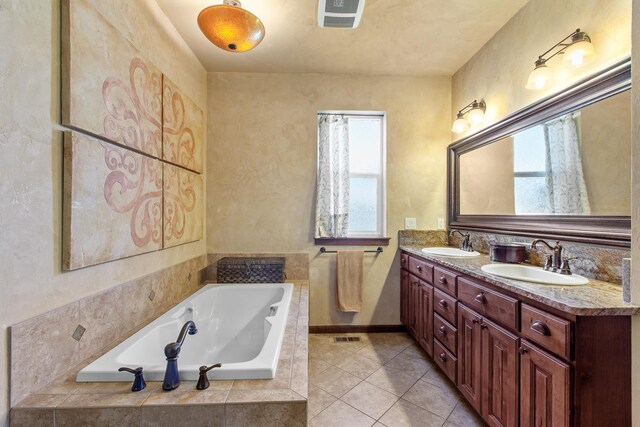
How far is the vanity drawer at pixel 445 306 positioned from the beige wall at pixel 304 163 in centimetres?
76

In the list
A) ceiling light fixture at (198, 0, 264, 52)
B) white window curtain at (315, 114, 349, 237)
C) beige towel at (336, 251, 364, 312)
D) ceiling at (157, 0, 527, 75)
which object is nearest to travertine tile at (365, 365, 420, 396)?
beige towel at (336, 251, 364, 312)

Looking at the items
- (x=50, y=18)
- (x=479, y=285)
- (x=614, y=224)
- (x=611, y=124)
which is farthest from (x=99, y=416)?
(x=611, y=124)

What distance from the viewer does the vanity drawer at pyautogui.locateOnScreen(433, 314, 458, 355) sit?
182 cm

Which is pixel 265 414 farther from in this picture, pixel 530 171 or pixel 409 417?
pixel 530 171

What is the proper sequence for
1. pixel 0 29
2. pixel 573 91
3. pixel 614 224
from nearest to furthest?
pixel 0 29 < pixel 614 224 < pixel 573 91

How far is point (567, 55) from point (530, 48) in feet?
1.51

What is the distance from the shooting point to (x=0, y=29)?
91cm

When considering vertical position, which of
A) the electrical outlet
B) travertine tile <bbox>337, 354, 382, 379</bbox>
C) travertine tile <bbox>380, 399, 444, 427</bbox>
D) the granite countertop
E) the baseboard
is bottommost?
travertine tile <bbox>380, 399, 444, 427</bbox>

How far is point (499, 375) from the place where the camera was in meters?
1.39

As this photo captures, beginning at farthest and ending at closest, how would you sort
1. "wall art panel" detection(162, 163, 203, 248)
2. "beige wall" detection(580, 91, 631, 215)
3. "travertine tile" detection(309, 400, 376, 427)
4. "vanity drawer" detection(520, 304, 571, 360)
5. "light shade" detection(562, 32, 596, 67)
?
"wall art panel" detection(162, 163, 203, 248) → "travertine tile" detection(309, 400, 376, 427) → "light shade" detection(562, 32, 596, 67) → "beige wall" detection(580, 91, 631, 215) → "vanity drawer" detection(520, 304, 571, 360)

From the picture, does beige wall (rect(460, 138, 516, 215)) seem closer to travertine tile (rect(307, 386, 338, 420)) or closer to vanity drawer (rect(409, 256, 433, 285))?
vanity drawer (rect(409, 256, 433, 285))

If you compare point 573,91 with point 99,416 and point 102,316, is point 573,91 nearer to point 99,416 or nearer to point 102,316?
point 99,416

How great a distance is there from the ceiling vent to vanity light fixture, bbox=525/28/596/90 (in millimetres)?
1130

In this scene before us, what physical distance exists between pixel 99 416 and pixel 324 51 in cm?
267
